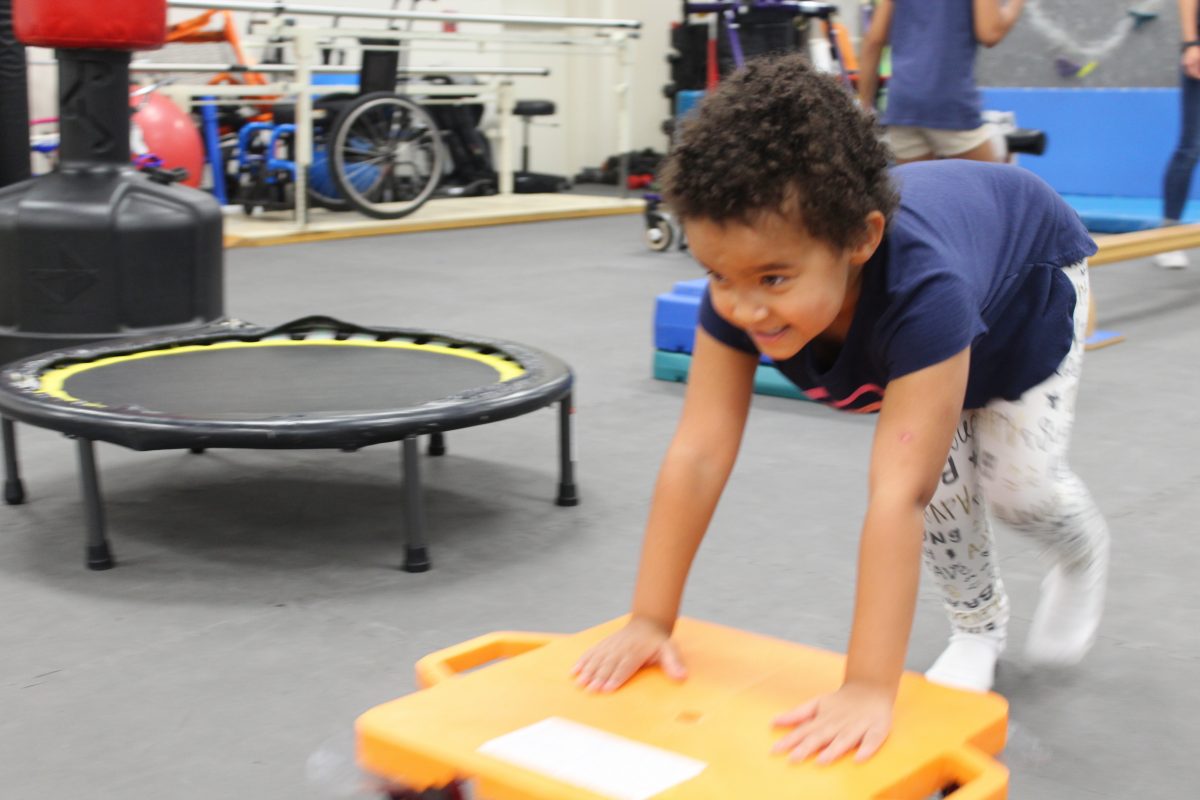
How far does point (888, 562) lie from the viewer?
124cm

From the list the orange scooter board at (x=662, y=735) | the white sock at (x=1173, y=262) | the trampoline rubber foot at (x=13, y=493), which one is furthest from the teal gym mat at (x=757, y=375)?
the white sock at (x=1173, y=262)

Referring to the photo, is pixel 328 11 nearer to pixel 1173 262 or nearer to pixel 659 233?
pixel 659 233

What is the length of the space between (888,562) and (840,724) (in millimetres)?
156

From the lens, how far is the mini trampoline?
7.23 ft

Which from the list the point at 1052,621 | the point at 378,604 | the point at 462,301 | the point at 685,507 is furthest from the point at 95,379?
the point at 462,301

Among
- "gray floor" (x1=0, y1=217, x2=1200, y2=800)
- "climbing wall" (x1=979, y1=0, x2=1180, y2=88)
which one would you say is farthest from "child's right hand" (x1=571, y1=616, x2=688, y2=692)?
"climbing wall" (x1=979, y1=0, x2=1180, y2=88)

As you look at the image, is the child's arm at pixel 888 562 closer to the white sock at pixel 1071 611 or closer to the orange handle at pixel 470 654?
the orange handle at pixel 470 654

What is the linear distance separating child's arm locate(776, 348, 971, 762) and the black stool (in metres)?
7.29

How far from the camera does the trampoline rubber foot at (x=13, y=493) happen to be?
8.63ft

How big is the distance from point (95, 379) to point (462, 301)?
2.46 metres

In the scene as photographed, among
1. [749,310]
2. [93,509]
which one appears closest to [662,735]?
[749,310]

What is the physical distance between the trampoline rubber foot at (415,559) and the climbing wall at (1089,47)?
7.53 meters

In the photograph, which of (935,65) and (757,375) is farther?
(935,65)

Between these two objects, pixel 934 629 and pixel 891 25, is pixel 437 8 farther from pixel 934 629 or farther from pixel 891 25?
pixel 934 629
